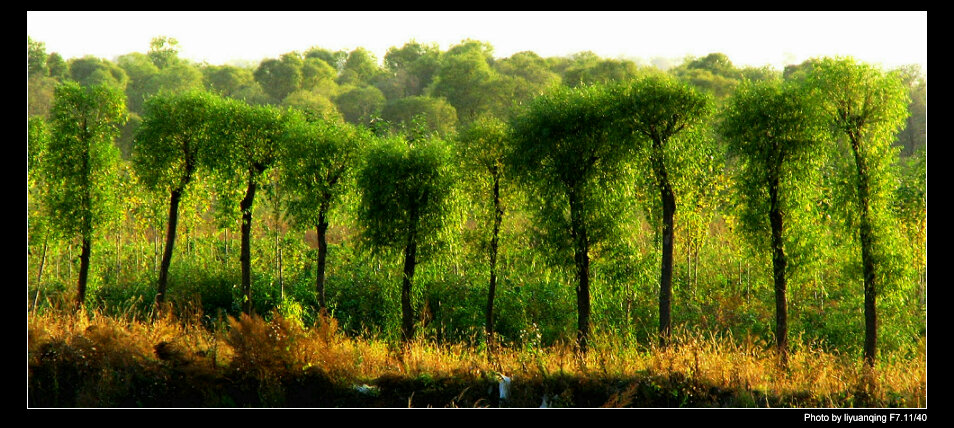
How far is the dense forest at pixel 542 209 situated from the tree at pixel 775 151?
0.17ft

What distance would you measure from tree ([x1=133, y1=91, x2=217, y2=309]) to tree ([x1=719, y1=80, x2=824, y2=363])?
51.4 feet

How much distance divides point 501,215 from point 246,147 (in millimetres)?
→ 8643

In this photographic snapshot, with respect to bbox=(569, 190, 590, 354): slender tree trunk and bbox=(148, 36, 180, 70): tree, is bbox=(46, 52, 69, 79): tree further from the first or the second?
bbox=(569, 190, 590, 354): slender tree trunk

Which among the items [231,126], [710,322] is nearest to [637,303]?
[710,322]

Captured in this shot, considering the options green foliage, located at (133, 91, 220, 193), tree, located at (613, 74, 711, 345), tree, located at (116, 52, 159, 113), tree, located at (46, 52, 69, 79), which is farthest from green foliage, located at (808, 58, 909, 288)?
tree, located at (46, 52, 69, 79)

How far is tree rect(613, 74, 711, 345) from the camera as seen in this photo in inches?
671

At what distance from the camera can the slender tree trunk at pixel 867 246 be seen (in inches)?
619

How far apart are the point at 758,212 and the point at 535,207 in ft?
18.5

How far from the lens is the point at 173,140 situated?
21547 millimetres

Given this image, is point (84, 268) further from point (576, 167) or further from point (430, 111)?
point (430, 111)

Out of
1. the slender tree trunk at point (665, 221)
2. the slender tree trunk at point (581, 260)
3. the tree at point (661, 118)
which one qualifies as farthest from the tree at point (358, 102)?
the slender tree trunk at point (665, 221)

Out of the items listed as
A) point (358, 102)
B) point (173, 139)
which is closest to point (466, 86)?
point (358, 102)

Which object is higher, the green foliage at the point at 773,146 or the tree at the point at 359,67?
the tree at the point at 359,67

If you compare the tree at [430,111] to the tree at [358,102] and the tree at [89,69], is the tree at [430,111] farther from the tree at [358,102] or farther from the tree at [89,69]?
the tree at [89,69]
